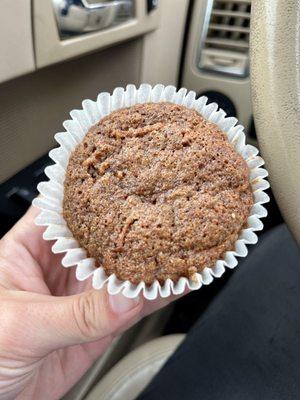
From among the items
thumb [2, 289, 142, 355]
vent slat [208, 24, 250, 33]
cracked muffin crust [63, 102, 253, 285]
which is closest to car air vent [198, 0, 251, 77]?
vent slat [208, 24, 250, 33]

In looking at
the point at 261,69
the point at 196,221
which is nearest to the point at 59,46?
the point at 261,69

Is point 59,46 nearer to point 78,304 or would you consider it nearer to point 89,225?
point 89,225

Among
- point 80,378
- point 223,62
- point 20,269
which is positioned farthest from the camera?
point 223,62

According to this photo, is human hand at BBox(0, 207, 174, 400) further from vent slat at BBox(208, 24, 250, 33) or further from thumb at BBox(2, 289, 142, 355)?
vent slat at BBox(208, 24, 250, 33)

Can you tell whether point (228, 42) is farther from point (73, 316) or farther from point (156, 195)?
point (73, 316)

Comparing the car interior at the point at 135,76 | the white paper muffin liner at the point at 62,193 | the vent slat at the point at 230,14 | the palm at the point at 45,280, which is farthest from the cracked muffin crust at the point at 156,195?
the vent slat at the point at 230,14

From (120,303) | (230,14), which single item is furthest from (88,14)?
(120,303)

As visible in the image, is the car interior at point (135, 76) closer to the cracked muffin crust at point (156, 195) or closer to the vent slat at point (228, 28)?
the vent slat at point (228, 28)
